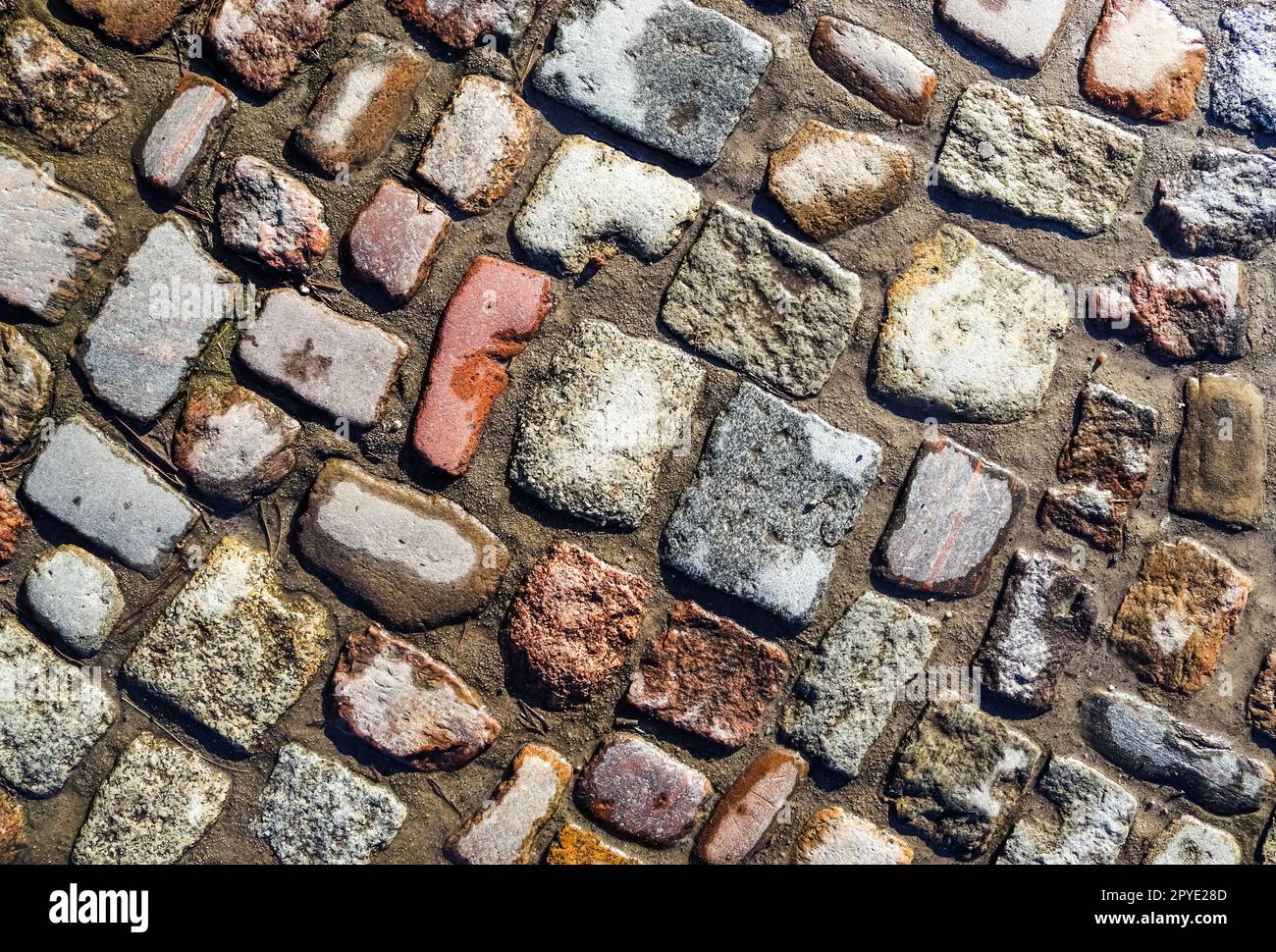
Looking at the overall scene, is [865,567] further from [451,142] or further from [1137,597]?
[451,142]

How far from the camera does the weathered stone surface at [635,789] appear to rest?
5.02ft

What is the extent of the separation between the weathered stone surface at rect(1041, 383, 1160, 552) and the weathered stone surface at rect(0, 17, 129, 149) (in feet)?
6.17

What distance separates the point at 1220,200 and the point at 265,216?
5.98ft

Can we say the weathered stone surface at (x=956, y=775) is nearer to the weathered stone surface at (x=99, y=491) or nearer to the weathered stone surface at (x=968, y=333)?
the weathered stone surface at (x=968, y=333)

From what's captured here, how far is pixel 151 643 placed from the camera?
4.93ft

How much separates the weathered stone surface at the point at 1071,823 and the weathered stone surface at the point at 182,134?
6.42 feet

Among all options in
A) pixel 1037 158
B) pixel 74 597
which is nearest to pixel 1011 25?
pixel 1037 158

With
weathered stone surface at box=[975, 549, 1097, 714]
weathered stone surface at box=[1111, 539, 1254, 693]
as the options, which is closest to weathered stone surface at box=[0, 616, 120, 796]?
weathered stone surface at box=[975, 549, 1097, 714]

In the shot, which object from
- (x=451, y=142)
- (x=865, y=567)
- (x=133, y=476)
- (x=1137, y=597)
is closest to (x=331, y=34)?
(x=451, y=142)

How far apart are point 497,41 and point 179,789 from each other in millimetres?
1488

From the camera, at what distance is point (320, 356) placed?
1.48 m

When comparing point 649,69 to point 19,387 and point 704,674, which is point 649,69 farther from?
point 19,387

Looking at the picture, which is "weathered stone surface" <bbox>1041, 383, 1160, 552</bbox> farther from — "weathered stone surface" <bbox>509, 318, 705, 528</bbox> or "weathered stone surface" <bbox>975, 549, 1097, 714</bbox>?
"weathered stone surface" <bbox>509, 318, 705, 528</bbox>

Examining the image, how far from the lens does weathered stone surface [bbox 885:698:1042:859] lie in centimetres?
157
